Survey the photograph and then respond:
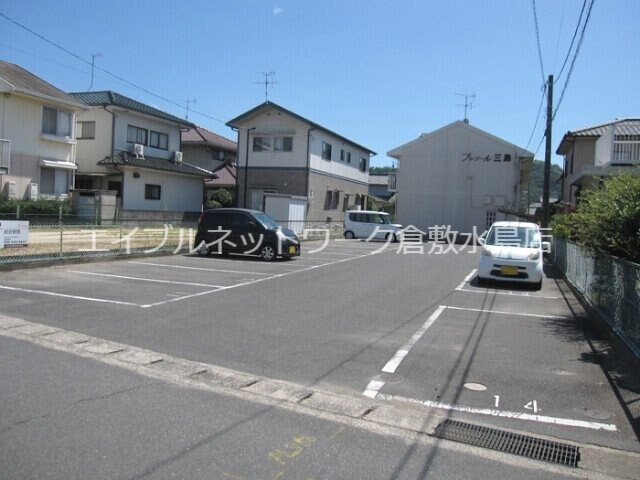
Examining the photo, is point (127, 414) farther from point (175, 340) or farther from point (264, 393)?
point (175, 340)

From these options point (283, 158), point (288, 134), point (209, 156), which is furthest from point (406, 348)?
point (209, 156)

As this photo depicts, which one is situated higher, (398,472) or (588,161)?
(588,161)

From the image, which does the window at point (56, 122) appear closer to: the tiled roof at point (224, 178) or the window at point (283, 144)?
the tiled roof at point (224, 178)

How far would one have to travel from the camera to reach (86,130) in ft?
95.8

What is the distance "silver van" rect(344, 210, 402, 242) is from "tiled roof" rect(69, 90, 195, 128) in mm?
12312

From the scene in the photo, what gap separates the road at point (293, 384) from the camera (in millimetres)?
3652

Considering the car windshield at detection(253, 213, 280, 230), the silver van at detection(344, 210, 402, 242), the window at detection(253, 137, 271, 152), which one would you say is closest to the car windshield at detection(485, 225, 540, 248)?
the car windshield at detection(253, 213, 280, 230)

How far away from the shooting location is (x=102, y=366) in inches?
219

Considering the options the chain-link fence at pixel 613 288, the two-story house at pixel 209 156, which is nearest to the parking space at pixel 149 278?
the chain-link fence at pixel 613 288

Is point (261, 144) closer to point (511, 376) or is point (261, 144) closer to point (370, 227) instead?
point (370, 227)

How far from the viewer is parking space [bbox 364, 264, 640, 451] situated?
4.55m

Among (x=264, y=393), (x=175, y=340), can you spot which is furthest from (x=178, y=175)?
(x=264, y=393)

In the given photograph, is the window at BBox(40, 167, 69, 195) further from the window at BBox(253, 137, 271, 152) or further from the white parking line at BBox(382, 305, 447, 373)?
the white parking line at BBox(382, 305, 447, 373)

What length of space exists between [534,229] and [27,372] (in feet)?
39.9
